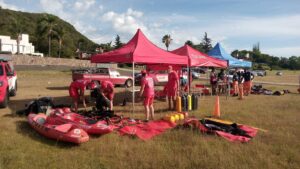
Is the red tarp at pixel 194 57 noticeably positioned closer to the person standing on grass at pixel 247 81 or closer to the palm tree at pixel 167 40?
the person standing on grass at pixel 247 81

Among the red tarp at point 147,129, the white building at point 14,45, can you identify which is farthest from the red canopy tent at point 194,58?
the white building at point 14,45

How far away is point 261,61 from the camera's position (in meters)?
131

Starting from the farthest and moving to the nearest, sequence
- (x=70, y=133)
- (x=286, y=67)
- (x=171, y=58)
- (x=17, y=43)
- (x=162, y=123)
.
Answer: (x=286, y=67), (x=17, y=43), (x=171, y=58), (x=162, y=123), (x=70, y=133)

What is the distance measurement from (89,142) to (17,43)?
77533 mm

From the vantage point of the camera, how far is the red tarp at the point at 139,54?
1240 cm

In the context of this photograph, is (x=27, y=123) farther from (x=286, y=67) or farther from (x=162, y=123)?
(x=286, y=67)

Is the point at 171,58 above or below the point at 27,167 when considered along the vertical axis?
above

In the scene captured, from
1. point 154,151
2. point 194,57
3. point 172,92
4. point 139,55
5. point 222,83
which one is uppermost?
point 194,57

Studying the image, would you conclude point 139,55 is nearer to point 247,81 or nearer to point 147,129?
point 147,129

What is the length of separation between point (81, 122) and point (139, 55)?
4.16 meters

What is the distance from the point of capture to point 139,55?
1243cm

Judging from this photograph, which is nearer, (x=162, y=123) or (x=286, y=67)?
(x=162, y=123)

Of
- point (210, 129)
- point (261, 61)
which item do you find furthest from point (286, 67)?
point (210, 129)

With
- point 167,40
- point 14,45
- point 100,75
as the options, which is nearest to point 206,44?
point 167,40
